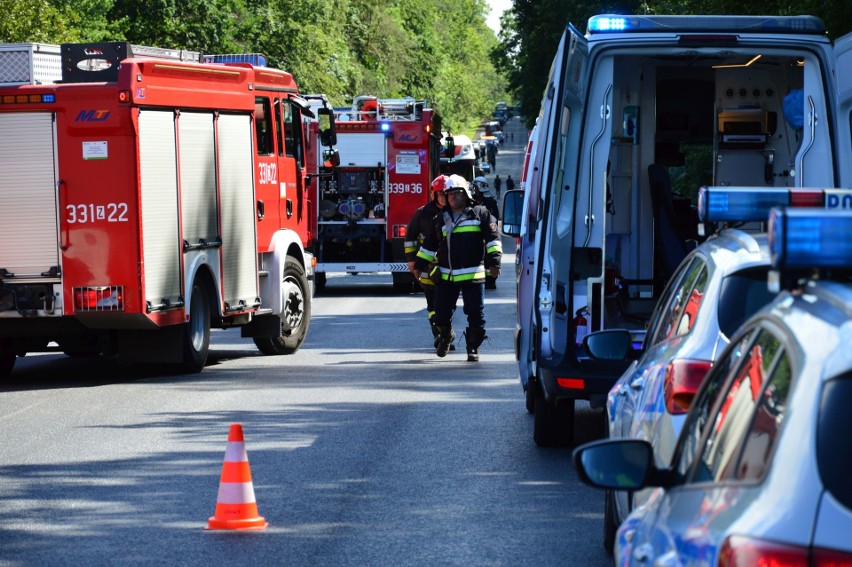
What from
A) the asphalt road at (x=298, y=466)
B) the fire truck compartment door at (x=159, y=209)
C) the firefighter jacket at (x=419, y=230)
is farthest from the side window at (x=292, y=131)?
the fire truck compartment door at (x=159, y=209)

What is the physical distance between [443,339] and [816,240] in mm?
12888

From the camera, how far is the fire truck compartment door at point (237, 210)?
15586mm

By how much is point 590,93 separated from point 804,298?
630 cm

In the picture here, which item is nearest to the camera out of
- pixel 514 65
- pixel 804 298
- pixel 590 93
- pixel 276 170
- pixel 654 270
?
pixel 804 298

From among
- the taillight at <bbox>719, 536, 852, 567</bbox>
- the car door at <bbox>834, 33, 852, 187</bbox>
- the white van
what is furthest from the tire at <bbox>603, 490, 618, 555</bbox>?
the taillight at <bbox>719, 536, 852, 567</bbox>

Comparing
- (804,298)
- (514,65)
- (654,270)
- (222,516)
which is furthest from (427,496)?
(514,65)

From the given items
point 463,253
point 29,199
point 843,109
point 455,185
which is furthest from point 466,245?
point 843,109

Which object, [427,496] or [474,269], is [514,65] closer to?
[474,269]

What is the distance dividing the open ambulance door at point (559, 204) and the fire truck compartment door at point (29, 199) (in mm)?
5823

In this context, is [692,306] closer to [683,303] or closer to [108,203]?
[683,303]

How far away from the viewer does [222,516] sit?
7805 millimetres

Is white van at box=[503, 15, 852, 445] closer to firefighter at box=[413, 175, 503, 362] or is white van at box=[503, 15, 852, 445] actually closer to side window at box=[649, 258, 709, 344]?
side window at box=[649, 258, 709, 344]

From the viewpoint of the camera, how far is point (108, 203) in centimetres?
1384

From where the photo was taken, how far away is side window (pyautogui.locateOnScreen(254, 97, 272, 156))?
16.8 m
